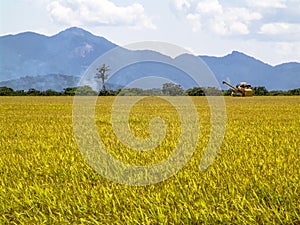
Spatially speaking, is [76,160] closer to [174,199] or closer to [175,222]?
[174,199]

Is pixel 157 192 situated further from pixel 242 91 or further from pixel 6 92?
pixel 6 92

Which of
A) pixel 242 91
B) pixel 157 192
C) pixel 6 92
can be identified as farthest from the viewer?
pixel 6 92

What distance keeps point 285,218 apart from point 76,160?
11.1 feet

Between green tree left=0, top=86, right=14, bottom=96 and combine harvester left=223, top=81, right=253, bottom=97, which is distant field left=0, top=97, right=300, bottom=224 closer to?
combine harvester left=223, top=81, right=253, bottom=97

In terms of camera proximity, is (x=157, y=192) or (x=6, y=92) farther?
(x=6, y=92)

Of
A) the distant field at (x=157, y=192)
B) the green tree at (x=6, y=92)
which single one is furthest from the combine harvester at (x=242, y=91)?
the distant field at (x=157, y=192)

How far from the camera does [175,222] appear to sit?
3.92 meters

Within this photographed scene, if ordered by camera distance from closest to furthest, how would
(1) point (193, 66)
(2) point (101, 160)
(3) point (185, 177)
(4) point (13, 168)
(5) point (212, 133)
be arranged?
(3) point (185, 177) → (4) point (13, 168) → (2) point (101, 160) → (1) point (193, 66) → (5) point (212, 133)

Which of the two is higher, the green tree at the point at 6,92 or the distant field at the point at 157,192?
the green tree at the point at 6,92

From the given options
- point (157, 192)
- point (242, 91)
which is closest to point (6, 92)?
point (242, 91)

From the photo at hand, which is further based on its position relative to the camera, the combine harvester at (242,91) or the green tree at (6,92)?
the green tree at (6,92)

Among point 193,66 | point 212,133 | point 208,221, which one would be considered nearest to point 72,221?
point 208,221

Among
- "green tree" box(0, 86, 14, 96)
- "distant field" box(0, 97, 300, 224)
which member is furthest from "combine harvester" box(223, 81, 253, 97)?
"distant field" box(0, 97, 300, 224)

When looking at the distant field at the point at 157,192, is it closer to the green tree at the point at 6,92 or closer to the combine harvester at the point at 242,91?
the combine harvester at the point at 242,91
